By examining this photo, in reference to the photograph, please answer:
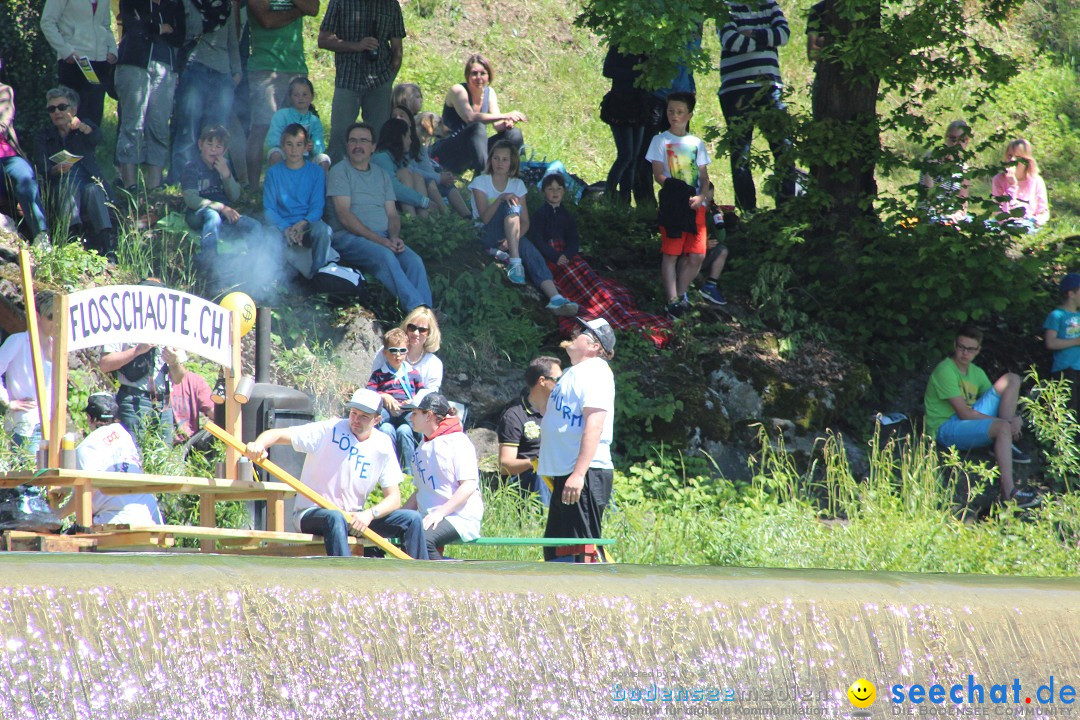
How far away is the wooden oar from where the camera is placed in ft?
19.8

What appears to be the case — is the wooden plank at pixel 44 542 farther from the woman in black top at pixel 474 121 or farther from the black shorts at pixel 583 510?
the woman in black top at pixel 474 121

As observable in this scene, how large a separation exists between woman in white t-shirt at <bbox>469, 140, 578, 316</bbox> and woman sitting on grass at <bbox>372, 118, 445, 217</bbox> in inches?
21.0

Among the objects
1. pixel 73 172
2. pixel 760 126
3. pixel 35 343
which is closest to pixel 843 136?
pixel 760 126

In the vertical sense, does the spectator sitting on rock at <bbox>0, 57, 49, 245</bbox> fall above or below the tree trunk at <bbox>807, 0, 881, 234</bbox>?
below

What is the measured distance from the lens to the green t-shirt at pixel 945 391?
1032 centimetres

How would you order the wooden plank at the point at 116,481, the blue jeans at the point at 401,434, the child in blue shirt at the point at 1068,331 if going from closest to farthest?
the wooden plank at the point at 116,481 → the blue jeans at the point at 401,434 → the child in blue shirt at the point at 1068,331

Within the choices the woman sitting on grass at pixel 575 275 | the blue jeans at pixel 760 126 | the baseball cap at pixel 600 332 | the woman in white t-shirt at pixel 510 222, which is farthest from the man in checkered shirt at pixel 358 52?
the baseball cap at pixel 600 332

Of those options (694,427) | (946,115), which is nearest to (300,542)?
(694,427)

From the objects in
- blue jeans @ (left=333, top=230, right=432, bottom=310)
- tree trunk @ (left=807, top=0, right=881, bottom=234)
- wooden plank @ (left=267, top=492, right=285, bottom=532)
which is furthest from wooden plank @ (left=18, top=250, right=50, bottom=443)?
tree trunk @ (left=807, top=0, right=881, bottom=234)

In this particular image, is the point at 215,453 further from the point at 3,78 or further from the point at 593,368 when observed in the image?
the point at 3,78

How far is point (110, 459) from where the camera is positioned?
24.1 feet

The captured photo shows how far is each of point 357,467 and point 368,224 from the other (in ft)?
12.0

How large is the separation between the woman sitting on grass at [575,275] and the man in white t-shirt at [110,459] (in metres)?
4.58

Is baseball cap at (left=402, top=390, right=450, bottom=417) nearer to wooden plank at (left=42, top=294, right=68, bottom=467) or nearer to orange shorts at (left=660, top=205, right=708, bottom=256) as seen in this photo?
wooden plank at (left=42, top=294, right=68, bottom=467)
